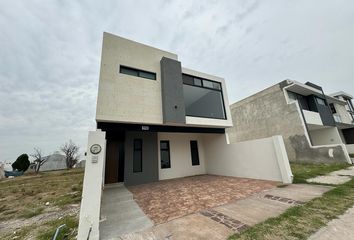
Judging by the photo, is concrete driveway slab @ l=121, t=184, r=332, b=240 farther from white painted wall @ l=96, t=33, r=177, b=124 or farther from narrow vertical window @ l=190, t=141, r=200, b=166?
narrow vertical window @ l=190, t=141, r=200, b=166

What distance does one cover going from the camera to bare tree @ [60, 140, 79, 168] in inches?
999

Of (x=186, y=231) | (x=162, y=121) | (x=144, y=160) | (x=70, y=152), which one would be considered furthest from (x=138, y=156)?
(x=70, y=152)

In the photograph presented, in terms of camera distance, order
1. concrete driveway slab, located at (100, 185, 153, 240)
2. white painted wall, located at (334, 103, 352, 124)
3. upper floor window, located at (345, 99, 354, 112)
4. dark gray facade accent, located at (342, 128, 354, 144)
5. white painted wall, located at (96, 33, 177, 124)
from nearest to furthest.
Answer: concrete driveway slab, located at (100, 185, 153, 240) → white painted wall, located at (96, 33, 177, 124) → dark gray facade accent, located at (342, 128, 354, 144) → white painted wall, located at (334, 103, 352, 124) → upper floor window, located at (345, 99, 354, 112)

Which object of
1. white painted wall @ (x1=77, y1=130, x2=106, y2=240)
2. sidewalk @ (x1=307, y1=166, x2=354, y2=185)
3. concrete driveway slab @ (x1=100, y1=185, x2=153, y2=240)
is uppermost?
white painted wall @ (x1=77, y1=130, x2=106, y2=240)

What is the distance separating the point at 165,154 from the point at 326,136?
18.2 m

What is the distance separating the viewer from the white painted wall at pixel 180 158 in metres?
9.60

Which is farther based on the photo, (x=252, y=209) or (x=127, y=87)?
(x=127, y=87)

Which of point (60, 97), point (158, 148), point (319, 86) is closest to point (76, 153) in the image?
point (60, 97)

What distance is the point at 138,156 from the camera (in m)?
8.48

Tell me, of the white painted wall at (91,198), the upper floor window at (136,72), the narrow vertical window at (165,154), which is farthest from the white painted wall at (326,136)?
the white painted wall at (91,198)

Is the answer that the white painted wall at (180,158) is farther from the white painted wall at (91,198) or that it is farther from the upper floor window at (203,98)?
the white painted wall at (91,198)

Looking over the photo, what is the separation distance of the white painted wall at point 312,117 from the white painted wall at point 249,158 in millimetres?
9198

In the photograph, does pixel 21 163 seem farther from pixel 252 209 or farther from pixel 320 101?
pixel 320 101

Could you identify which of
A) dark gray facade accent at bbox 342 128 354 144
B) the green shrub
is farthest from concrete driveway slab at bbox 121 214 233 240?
the green shrub
